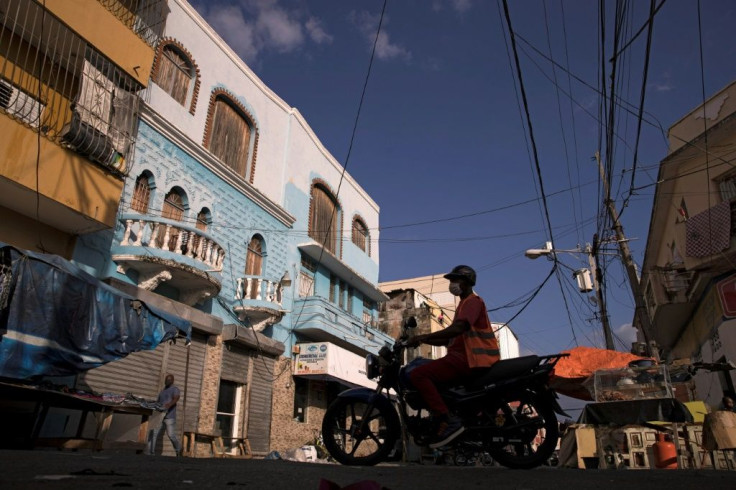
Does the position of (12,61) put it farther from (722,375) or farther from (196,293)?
(722,375)

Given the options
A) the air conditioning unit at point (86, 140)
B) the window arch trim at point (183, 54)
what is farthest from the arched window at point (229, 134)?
the air conditioning unit at point (86, 140)

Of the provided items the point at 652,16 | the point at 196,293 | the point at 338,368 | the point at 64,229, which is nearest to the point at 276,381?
the point at 338,368

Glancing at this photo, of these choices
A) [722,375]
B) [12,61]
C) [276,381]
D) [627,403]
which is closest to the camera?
[627,403]

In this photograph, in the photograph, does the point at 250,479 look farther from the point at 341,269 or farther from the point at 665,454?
the point at 341,269

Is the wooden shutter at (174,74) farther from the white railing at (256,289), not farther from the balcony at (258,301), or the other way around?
the balcony at (258,301)

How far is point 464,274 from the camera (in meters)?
4.71

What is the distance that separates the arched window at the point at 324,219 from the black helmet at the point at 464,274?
1559cm

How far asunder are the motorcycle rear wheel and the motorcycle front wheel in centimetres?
87

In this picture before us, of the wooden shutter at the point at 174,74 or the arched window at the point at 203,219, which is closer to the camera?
the wooden shutter at the point at 174,74

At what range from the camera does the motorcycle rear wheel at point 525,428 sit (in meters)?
4.31

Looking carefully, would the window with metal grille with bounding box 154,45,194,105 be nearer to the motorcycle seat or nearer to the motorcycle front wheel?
the motorcycle front wheel

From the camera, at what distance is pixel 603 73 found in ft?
25.6

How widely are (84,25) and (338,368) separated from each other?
11.8 meters

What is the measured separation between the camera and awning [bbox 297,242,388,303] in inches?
749
